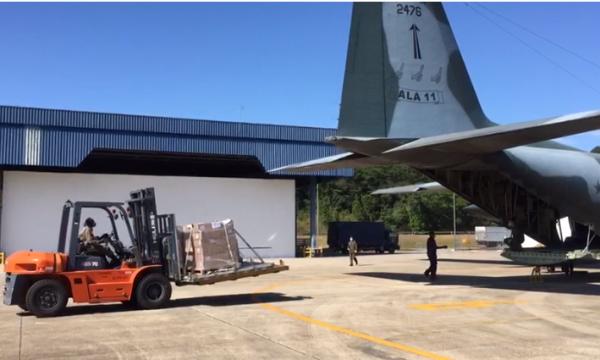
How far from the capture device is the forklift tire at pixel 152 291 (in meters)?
13.1

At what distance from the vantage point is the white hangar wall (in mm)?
35812

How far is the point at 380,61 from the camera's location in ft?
57.2

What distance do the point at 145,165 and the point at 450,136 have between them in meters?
33.3

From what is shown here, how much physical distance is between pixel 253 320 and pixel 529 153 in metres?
12.5

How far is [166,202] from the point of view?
3891 cm

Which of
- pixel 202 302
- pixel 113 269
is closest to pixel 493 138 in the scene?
pixel 202 302

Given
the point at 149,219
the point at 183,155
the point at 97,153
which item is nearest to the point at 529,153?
the point at 149,219

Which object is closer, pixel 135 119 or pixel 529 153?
pixel 529 153

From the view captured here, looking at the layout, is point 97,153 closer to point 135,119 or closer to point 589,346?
point 135,119

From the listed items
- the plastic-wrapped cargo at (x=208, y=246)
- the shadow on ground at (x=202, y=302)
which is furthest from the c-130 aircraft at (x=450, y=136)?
the shadow on ground at (x=202, y=302)

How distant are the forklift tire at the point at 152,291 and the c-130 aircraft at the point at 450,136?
20.5ft

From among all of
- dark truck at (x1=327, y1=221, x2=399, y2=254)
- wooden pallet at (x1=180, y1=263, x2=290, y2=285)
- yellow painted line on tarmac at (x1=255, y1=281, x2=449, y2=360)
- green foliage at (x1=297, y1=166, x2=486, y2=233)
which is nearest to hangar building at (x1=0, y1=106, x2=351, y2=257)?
dark truck at (x1=327, y1=221, x2=399, y2=254)

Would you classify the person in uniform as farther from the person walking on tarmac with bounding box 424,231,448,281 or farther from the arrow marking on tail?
the person walking on tarmac with bounding box 424,231,448,281

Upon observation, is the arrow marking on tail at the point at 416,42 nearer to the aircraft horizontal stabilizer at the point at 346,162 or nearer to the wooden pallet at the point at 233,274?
the aircraft horizontal stabilizer at the point at 346,162
